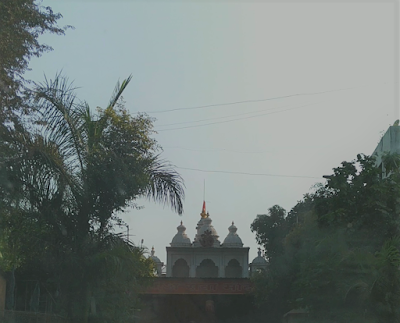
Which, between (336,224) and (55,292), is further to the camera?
(336,224)

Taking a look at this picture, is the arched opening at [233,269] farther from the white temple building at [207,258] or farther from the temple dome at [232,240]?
the temple dome at [232,240]

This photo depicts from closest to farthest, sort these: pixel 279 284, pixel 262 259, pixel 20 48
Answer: pixel 20 48, pixel 279 284, pixel 262 259

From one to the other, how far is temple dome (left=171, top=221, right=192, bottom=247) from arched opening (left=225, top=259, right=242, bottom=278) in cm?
363

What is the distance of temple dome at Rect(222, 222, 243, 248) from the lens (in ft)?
161

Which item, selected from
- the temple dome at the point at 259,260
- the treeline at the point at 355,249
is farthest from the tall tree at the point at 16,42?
the temple dome at the point at 259,260

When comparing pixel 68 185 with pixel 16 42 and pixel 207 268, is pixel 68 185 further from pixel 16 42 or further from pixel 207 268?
pixel 207 268

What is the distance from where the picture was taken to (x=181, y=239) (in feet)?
162

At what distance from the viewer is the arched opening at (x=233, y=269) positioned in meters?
48.6

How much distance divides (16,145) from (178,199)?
3.49 metres

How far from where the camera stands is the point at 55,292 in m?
12.7

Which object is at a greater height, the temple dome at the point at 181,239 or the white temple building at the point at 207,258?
the temple dome at the point at 181,239

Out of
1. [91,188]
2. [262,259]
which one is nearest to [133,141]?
[91,188]

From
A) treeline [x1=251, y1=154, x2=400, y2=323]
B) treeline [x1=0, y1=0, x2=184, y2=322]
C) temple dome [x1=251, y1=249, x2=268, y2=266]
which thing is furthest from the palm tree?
temple dome [x1=251, y1=249, x2=268, y2=266]

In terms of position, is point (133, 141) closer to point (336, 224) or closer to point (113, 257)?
point (113, 257)
